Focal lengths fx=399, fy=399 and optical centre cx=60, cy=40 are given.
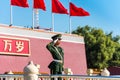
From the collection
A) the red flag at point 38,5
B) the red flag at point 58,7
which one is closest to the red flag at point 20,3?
the red flag at point 38,5

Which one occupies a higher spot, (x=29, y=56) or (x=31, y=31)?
(x=31, y=31)

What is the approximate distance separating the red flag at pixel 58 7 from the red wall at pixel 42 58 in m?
1.69

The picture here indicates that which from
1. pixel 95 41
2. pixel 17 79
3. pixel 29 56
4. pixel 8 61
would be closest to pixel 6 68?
pixel 8 61

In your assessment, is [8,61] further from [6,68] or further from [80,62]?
[80,62]

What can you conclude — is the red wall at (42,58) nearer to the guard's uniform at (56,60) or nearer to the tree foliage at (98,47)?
the guard's uniform at (56,60)

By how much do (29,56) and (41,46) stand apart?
108 centimetres

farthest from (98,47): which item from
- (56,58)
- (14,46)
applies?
(56,58)

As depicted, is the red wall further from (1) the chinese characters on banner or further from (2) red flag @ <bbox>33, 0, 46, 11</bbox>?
(2) red flag @ <bbox>33, 0, 46, 11</bbox>

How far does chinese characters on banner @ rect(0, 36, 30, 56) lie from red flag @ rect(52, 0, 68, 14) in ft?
9.69

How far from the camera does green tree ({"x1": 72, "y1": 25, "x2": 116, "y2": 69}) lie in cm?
3697

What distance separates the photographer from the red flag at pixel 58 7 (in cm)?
2083

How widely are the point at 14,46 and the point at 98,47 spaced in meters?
20.2

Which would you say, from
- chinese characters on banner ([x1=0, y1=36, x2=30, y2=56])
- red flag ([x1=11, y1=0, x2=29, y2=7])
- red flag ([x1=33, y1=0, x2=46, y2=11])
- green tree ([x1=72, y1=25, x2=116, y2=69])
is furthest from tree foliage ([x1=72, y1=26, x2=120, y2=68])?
chinese characters on banner ([x1=0, y1=36, x2=30, y2=56])

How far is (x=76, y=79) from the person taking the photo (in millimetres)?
9969
